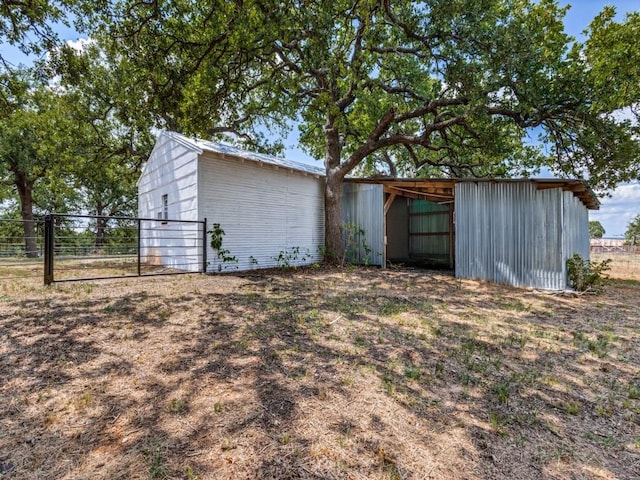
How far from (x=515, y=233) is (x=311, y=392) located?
6.80 m

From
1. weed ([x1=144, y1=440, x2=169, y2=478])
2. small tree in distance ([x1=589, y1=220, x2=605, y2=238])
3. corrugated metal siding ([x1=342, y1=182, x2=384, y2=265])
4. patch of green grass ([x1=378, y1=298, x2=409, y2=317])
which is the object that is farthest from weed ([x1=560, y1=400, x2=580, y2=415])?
small tree in distance ([x1=589, y1=220, x2=605, y2=238])

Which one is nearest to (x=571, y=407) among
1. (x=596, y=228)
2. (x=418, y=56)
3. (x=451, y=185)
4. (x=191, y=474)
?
(x=191, y=474)

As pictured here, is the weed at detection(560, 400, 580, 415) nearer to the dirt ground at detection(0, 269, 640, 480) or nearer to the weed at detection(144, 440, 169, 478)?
the dirt ground at detection(0, 269, 640, 480)

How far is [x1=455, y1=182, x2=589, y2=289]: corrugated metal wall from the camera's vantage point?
22.3ft

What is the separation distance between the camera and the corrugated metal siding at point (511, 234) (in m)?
6.80

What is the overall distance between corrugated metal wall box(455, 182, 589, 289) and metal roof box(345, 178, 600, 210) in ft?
0.52

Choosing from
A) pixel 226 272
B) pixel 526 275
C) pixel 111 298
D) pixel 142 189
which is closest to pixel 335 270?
pixel 226 272

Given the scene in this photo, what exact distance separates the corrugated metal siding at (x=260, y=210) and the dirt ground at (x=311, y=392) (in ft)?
12.6

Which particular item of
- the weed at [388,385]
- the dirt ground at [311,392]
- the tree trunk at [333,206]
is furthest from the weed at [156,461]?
the tree trunk at [333,206]

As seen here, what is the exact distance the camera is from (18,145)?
13.8 metres

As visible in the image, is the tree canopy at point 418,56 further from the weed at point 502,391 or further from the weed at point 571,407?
the weed at point 571,407

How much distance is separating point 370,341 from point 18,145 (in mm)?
18144

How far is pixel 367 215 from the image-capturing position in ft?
35.4

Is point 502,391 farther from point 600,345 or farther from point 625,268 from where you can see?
point 625,268
